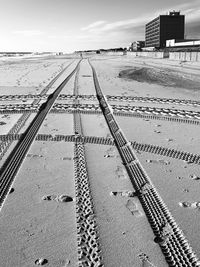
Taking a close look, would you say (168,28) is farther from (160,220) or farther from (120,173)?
(160,220)

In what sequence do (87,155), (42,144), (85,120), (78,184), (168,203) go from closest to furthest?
(168,203)
(78,184)
(87,155)
(42,144)
(85,120)

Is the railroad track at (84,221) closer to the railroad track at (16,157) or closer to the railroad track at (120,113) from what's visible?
the railroad track at (16,157)

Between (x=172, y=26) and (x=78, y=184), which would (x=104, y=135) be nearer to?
(x=78, y=184)

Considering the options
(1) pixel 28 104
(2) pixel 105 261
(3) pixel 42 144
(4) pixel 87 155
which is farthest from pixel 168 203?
(1) pixel 28 104

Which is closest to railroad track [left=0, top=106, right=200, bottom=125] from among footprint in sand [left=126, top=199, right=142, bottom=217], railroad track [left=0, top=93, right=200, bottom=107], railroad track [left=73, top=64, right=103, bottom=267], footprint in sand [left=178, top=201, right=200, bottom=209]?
railroad track [left=0, top=93, right=200, bottom=107]

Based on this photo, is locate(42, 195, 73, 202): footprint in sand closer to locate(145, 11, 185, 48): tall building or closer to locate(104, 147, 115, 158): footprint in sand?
locate(104, 147, 115, 158): footprint in sand
